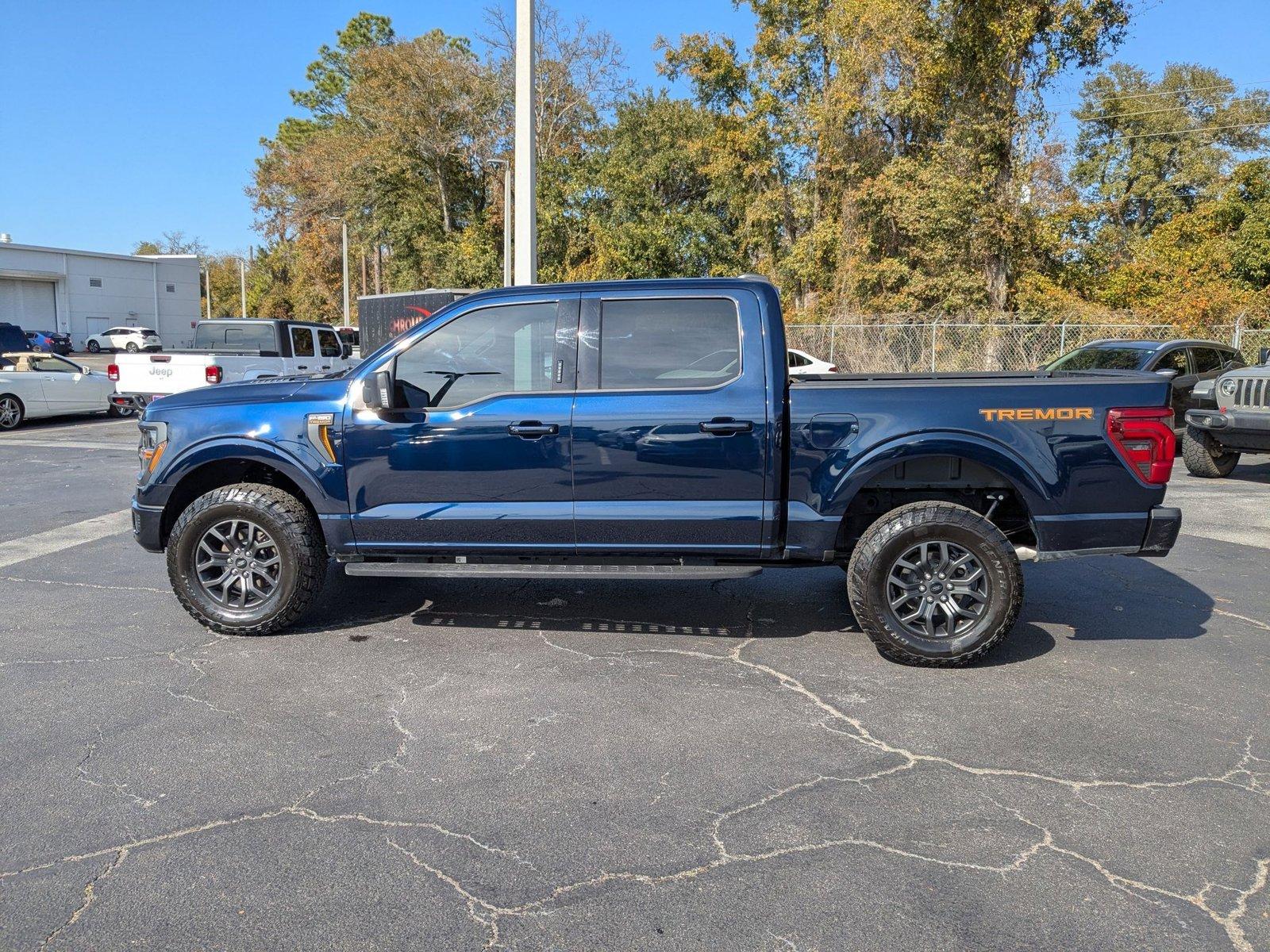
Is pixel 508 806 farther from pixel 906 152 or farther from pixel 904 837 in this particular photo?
pixel 906 152

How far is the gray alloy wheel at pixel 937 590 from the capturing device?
16.3 feet

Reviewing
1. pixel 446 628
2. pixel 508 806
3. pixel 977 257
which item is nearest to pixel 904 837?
pixel 508 806

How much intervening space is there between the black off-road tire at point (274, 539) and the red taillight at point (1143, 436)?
14.5 ft

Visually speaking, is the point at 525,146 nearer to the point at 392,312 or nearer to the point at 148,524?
the point at 148,524

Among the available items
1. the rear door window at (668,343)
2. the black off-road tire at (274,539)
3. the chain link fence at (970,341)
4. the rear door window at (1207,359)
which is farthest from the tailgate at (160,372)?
the rear door window at (1207,359)

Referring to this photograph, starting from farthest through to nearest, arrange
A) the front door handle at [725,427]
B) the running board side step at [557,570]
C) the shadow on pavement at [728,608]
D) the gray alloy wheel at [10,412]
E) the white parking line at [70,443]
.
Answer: the gray alloy wheel at [10,412], the white parking line at [70,443], the shadow on pavement at [728,608], the running board side step at [557,570], the front door handle at [725,427]

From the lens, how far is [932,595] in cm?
498

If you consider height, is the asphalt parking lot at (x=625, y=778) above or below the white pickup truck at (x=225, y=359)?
below

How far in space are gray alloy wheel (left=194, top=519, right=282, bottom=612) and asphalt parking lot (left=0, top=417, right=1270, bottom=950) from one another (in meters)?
0.26

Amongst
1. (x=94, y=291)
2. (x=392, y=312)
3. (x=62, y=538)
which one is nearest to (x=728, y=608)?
(x=62, y=538)

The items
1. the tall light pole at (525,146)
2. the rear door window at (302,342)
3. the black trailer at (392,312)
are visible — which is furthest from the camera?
the black trailer at (392,312)

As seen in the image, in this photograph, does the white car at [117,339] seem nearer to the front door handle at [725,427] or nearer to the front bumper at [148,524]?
the front bumper at [148,524]

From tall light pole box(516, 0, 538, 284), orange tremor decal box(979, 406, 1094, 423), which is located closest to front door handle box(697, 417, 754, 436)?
orange tremor decal box(979, 406, 1094, 423)

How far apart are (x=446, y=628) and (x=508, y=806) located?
231 centimetres
